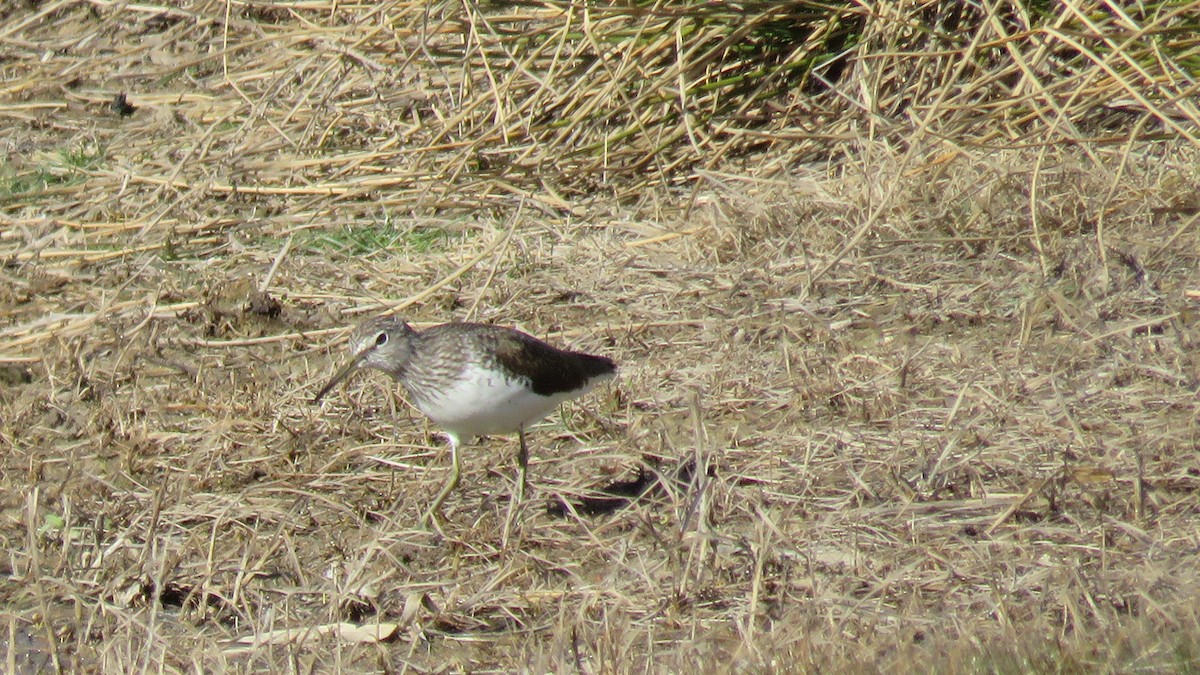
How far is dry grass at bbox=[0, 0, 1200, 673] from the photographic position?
4.84m

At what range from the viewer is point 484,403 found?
536 cm

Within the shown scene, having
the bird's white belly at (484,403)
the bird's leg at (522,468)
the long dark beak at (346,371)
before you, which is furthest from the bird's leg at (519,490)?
the long dark beak at (346,371)

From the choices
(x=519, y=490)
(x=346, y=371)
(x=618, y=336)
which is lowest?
(x=618, y=336)

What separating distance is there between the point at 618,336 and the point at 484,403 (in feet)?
5.41

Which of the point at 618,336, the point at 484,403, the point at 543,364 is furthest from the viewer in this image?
the point at 618,336

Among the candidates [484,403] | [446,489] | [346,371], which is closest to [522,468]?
[446,489]

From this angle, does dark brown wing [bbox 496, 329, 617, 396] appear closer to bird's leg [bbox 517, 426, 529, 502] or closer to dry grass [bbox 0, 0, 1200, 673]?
bird's leg [bbox 517, 426, 529, 502]

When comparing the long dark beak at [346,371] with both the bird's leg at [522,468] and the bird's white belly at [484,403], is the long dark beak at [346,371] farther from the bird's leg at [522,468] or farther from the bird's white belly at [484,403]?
the bird's leg at [522,468]

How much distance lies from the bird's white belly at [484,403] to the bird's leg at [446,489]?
0.13 m

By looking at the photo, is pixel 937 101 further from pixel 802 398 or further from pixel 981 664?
pixel 981 664

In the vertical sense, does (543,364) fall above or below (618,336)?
above

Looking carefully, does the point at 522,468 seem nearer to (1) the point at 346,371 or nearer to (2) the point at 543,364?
(2) the point at 543,364

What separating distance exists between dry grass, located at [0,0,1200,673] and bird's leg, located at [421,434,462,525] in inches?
3.6

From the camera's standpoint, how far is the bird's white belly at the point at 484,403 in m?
5.36
